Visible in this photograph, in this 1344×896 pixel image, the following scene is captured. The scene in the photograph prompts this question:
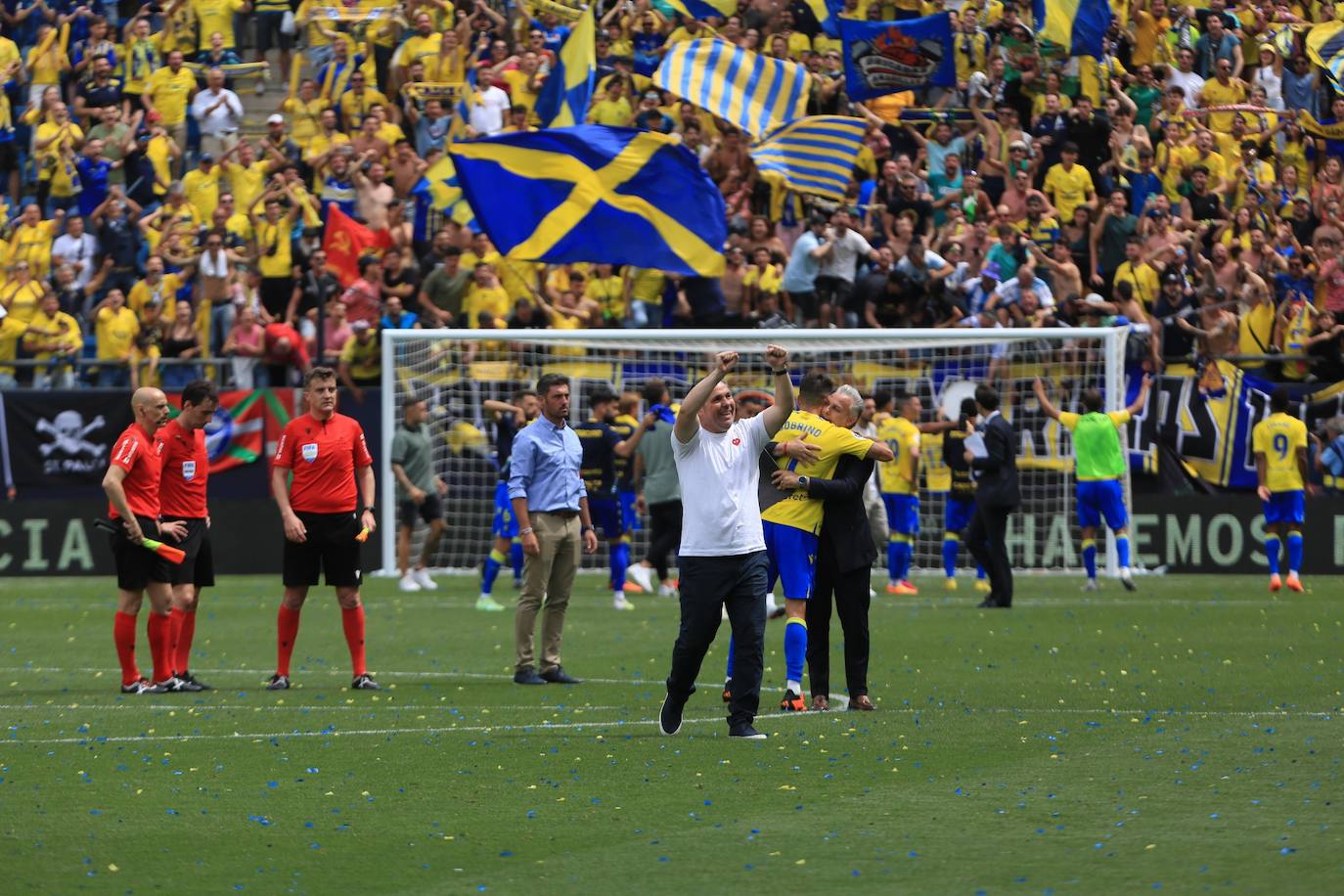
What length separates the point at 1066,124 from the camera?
89.2 feet

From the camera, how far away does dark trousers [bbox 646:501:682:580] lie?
860 inches

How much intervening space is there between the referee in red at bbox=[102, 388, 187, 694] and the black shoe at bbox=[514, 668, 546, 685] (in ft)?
7.58

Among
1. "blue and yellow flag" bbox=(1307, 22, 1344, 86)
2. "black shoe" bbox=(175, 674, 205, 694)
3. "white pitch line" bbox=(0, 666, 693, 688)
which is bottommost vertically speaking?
"white pitch line" bbox=(0, 666, 693, 688)

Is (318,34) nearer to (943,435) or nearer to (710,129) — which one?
(710,129)

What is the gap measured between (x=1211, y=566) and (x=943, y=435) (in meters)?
3.73

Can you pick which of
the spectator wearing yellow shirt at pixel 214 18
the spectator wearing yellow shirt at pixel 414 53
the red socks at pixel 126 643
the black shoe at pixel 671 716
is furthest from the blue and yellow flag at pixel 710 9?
the black shoe at pixel 671 716

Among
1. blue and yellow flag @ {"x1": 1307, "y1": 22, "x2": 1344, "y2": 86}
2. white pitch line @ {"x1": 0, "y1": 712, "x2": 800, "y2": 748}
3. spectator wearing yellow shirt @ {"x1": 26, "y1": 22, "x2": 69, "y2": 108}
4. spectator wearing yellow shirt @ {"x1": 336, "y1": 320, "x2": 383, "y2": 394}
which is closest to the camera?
white pitch line @ {"x1": 0, "y1": 712, "x2": 800, "y2": 748}

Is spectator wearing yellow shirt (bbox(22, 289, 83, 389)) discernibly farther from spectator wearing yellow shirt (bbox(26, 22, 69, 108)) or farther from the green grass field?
the green grass field

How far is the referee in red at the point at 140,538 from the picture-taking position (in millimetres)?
13789

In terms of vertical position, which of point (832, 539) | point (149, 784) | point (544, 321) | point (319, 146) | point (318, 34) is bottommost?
point (149, 784)

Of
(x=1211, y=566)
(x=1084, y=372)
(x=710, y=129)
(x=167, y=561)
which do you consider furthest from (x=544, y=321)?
(x=167, y=561)

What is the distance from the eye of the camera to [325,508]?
14.1 m

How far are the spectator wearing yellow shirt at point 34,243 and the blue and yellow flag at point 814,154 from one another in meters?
9.74

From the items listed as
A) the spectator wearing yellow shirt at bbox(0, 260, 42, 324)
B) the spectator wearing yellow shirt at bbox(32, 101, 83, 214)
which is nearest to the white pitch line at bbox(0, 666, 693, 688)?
the spectator wearing yellow shirt at bbox(0, 260, 42, 324)
